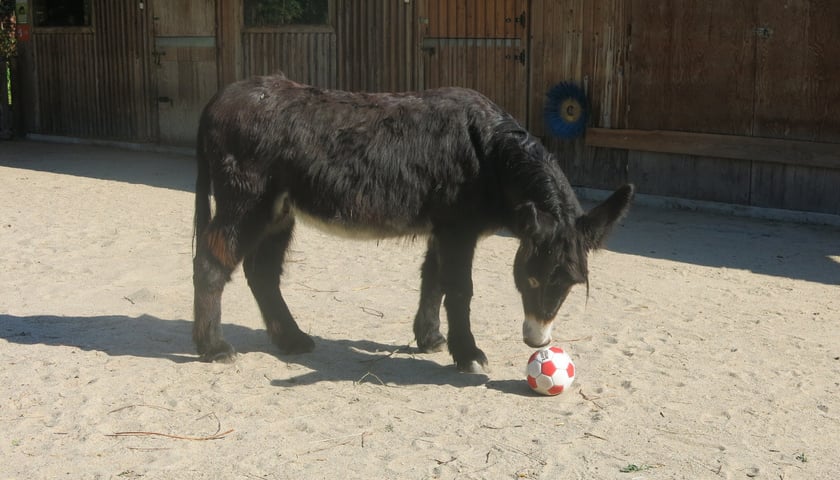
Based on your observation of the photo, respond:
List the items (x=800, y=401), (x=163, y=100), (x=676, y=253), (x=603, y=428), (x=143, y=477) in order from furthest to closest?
(x=163, y=100) → (x=676, y=253) → (x=800, y=401) → (x=603, y=428) → (x=143, y=477)

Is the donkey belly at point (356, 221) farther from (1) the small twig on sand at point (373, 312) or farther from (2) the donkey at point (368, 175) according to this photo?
(1) the small twig on sand at point (373, 312)

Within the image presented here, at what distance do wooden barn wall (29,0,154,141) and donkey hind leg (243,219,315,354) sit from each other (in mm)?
9363

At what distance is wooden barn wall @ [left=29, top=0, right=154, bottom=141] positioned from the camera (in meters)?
14.4

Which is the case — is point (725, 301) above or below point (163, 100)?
below

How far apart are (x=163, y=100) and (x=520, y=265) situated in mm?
10382

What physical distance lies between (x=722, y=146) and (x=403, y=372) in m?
5.59

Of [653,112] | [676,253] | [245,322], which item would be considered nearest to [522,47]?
[653,112]

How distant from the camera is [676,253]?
819 cm

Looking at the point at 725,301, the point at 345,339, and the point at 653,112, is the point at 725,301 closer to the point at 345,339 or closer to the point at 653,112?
the point at 345,339

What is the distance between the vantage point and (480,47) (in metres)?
11.1

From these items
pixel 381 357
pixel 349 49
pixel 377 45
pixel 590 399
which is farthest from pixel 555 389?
pixel 349 49

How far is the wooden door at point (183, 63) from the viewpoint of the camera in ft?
44.4

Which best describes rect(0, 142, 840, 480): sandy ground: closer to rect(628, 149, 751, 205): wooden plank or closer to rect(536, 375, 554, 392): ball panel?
rect(536, 375, 554, 392): ball panel

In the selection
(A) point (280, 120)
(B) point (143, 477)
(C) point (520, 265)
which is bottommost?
(B) point (143, 477)
